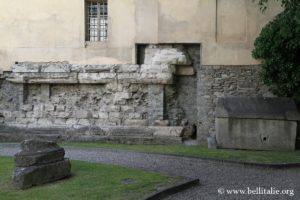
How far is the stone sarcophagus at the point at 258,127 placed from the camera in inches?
473

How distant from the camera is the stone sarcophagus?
12008 mm

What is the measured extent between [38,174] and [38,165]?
0.15m

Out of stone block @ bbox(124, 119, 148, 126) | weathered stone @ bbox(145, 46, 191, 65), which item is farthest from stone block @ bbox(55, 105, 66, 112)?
weathered stone @ bbox(145, 46, 191, 65)

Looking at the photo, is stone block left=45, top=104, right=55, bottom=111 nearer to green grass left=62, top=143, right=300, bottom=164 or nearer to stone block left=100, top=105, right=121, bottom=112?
stone block left=100, top=105, right=121, bottom=112

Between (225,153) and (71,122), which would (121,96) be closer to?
(71,122)

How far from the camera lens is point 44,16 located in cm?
1501

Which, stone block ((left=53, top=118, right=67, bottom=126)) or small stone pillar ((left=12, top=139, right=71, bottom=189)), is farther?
stone block ((left=53, top=118, right=67, bottom=126))

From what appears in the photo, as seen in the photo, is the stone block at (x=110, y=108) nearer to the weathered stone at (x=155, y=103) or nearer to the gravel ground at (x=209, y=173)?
the weathered stone at (x=155, y=103)

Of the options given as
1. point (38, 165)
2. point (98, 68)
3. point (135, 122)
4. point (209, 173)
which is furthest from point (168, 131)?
point (38, 165)

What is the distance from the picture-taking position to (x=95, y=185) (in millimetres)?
7387

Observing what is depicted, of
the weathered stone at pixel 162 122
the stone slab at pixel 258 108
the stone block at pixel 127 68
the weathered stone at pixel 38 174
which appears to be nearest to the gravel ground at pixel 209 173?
the weathered stone at pixel 38 174

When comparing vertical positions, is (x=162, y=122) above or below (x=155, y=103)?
below

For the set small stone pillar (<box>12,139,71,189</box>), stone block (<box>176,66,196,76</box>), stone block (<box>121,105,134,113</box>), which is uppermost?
stone block (<box>176,66,196,76</box>)

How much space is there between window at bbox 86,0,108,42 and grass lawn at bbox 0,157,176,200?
6.98 m
